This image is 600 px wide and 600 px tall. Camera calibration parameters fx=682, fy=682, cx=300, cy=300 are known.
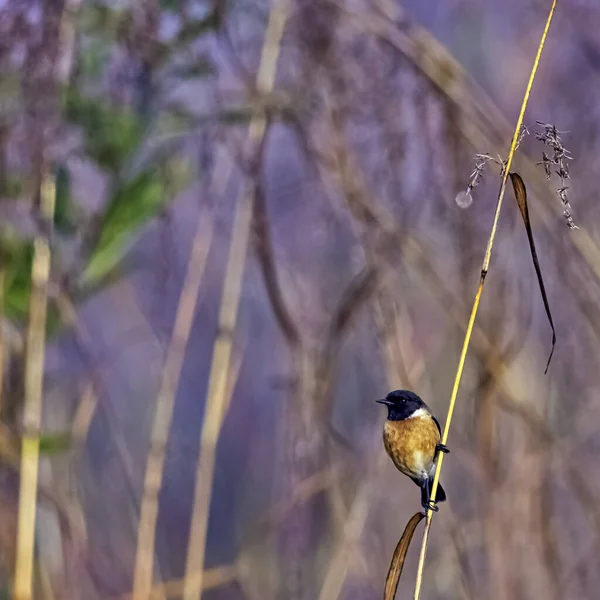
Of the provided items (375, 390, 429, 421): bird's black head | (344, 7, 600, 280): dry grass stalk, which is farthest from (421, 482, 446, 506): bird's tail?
(344, 7, 600, 280): dry grass stalk

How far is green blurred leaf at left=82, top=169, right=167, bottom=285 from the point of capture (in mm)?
1180

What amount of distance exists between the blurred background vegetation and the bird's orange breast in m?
0.41

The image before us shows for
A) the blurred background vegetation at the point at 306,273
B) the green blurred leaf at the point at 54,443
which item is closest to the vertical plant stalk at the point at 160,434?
the blurred background vegetation at the point at 306,273

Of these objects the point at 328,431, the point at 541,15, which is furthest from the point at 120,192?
the point at 541,15

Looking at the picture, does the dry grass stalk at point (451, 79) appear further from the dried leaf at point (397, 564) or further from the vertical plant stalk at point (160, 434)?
the dried leaf at point (397, 564)

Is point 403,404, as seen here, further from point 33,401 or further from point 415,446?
point 33,401

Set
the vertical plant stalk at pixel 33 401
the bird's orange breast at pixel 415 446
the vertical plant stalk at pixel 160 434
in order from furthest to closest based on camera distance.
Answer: the vertical plant stalk at pixel 160 434
the vertical plant stalk at pixel 33 401
the bird's orange breast at pixel 415 446

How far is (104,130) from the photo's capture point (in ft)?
3.93

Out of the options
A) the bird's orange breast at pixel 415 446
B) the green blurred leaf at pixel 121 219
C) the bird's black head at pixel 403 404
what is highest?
the green blurred leaf at pixel 121 219

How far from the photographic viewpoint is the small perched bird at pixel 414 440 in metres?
0.98

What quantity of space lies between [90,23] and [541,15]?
1.40 metres

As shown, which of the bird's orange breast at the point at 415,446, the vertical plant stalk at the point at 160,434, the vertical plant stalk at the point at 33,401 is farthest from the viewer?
the vertical plant stalk at the point at 160,434

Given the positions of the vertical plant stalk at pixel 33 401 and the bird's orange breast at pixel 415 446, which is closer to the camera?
the bird's orange breast at pixel 415 446

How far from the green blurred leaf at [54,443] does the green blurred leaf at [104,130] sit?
487 mm
